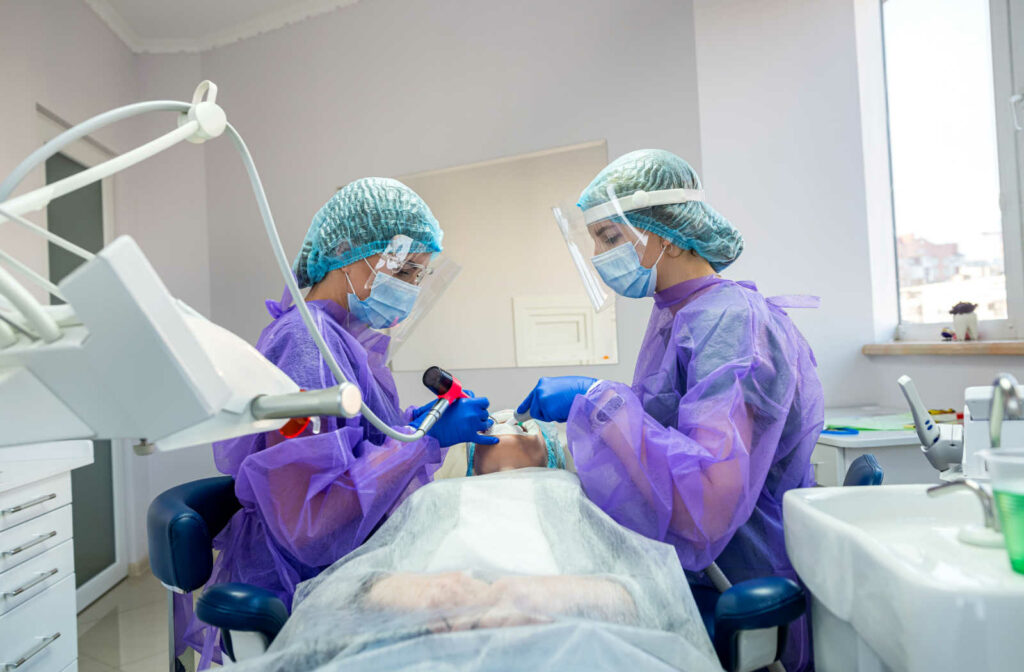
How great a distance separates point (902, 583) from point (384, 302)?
103cm

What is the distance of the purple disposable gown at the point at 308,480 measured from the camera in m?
1.09

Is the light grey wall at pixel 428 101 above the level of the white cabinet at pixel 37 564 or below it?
above

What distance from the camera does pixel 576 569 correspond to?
926 millimetres

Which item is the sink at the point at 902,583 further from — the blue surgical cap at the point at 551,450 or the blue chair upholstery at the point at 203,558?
the blue chair upholstery at the point at 203,558

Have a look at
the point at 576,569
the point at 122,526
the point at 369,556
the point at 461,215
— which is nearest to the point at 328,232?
→ the point at 369,556

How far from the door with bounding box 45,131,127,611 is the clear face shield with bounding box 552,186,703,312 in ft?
6.76

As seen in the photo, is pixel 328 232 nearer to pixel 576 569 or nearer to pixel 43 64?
pixel 576 569

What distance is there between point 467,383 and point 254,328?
126 cm

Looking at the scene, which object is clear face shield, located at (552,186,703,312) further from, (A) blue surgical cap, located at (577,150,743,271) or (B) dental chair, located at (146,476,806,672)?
(B) dental chair, located at (146,476,806,672)

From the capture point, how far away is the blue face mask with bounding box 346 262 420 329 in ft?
4.57

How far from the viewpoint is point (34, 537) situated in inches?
65.5

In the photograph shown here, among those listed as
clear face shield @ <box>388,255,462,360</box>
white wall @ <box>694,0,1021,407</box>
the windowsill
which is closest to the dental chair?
clear face shield @ <box>388,255,462,360</box>

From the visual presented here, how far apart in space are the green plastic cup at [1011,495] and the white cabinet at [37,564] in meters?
1.68

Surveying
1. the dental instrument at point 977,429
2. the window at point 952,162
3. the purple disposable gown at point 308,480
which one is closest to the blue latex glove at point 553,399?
the purple disposable gown at point 308,480
